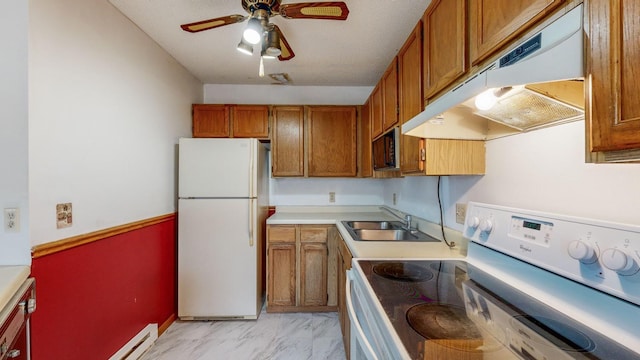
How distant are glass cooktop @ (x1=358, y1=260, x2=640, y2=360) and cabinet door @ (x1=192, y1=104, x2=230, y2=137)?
2.29m

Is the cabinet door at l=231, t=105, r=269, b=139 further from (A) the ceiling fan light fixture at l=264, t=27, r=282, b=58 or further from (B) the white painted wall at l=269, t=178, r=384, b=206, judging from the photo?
(A) the ceiling fan light fixture at l=264, t=27, r=282, b=58

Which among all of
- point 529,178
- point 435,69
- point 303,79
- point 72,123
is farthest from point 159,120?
point 529,178

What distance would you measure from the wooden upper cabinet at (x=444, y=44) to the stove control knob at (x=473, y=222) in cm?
60

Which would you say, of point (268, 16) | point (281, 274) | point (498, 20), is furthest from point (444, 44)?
point (281, 274)

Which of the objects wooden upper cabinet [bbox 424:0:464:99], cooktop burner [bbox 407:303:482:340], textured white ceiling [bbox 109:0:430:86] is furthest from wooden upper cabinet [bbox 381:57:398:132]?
cooktop burner [bbox 407:303:482:340]

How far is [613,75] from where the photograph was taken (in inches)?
20.1

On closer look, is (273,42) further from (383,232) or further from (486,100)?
(383,232)

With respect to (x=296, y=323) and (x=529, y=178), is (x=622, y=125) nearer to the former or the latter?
(x=529, y=178)

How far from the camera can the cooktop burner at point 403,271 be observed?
1081 mm

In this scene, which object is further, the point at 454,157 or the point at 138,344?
the point at 138,344

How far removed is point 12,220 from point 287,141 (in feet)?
6.68

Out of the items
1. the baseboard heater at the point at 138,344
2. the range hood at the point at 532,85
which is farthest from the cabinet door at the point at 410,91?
the baseboard heater at the point at 138,344

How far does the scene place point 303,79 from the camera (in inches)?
115

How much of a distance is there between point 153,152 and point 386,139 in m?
1.78
